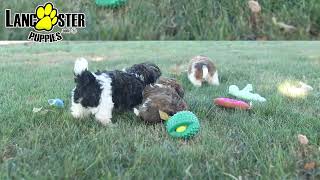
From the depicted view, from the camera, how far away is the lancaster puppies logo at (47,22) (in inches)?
197

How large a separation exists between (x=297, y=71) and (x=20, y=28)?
182 inches

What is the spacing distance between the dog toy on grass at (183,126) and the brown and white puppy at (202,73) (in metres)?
2.32

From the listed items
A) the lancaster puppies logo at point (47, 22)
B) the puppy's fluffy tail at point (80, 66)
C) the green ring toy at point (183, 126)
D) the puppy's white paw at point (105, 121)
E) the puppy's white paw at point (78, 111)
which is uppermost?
the lancaster puppies logo at point (47, 22)

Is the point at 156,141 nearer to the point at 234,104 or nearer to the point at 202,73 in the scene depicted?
the point at 234,104

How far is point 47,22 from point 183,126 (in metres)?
2.33

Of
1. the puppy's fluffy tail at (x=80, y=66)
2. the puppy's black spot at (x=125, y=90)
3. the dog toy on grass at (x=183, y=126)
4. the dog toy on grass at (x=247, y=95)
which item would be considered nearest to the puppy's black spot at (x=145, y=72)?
the puppy's black spot at (x=125, y=90)

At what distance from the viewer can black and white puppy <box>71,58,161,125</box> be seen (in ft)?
13.3

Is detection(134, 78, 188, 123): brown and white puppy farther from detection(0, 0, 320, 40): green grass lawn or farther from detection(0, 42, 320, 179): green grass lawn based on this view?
detection(0, 0, 320, 40): green grass lawn

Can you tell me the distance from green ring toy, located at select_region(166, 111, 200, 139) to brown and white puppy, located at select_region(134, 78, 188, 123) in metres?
0.29

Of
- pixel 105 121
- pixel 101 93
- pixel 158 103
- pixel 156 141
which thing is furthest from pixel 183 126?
pixel 101 93

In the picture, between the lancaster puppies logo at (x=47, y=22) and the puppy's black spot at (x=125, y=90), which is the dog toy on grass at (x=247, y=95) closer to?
the puppy's black spot at (x=125, y=90)

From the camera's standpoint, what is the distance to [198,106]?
4.61 m

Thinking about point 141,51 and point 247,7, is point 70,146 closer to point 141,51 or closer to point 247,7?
point 247,7

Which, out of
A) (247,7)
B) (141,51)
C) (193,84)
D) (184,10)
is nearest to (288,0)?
(247,7)
